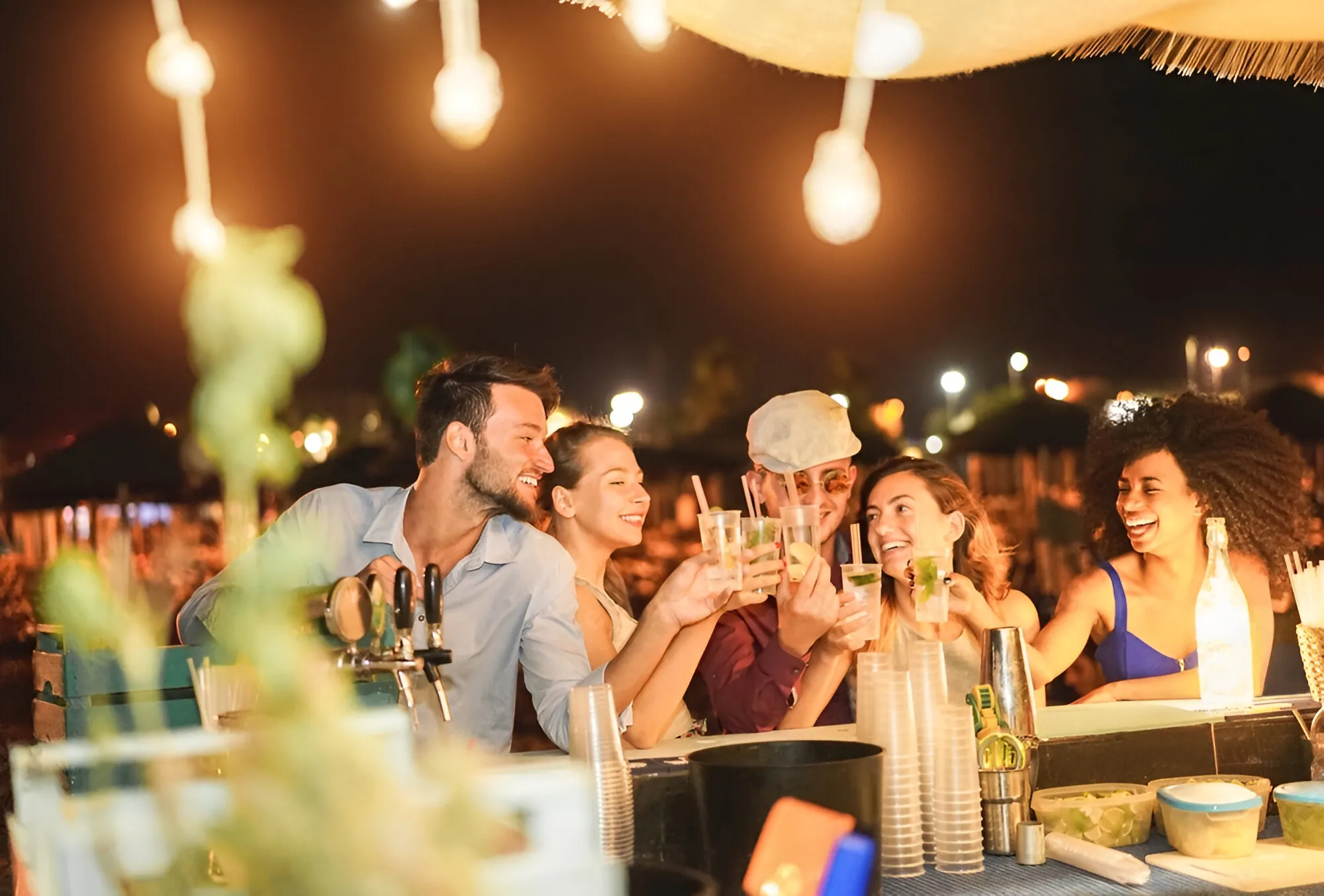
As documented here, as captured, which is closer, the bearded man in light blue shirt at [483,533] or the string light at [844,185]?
the bearded man in light blue shirt at [483,533]

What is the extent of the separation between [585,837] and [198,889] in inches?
13.4

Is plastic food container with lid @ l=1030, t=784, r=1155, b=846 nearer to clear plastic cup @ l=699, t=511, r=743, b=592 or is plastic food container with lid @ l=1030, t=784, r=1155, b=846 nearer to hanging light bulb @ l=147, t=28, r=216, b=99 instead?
clear plastic cup @ l=699, t=511, r=743, b=592

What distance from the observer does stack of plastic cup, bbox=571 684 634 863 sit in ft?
5.16

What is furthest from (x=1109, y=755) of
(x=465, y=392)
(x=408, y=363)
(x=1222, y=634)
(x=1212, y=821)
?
(x=408, y=363)

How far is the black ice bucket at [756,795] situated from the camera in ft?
4.66

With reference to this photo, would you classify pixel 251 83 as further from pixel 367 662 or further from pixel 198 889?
pixel 198 889

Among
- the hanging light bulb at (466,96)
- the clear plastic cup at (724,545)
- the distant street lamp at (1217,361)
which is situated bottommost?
the clear plastic cup at (724,545)

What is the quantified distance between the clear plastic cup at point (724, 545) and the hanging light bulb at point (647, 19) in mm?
869

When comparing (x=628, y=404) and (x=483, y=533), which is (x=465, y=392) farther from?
(x=628, y=404)

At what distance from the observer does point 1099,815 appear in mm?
1801

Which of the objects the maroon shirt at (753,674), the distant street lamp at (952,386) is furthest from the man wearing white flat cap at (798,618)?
the distant street lamp at (952,386)

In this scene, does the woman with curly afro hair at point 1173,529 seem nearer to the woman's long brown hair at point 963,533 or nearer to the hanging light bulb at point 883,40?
the woman's long brown hair at point 963,533

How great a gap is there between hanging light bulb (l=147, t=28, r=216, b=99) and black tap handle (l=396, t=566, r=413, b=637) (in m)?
1.92

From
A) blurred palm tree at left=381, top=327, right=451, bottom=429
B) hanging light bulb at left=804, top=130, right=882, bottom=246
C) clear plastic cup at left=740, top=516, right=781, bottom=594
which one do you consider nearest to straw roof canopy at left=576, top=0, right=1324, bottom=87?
hanging light bulb at left=804, top=130, right=882, bottom=246
